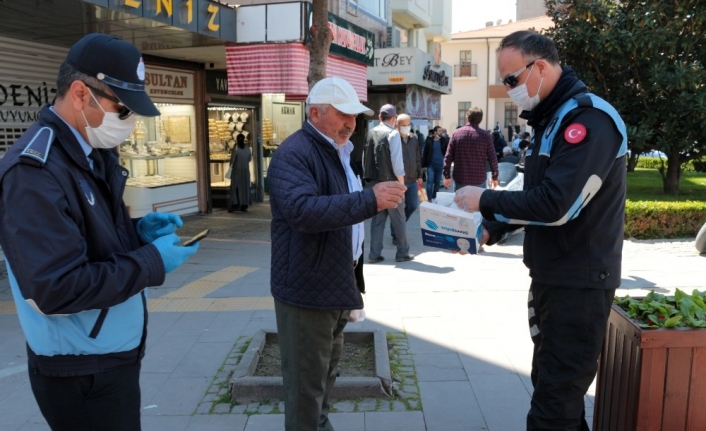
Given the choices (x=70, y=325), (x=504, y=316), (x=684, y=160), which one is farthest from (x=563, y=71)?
(x=684, y=160)

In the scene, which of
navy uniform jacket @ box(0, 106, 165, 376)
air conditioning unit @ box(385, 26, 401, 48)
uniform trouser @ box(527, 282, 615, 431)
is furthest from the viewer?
air conditioning unit @ box(385, 26, 401, 48)

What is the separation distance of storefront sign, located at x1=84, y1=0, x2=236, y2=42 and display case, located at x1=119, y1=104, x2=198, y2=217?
3.02m

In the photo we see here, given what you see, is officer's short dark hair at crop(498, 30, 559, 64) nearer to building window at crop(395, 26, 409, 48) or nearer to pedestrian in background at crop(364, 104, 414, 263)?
pedestrian in background at crop(364, 104, 414, 263)

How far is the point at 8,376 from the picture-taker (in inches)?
183

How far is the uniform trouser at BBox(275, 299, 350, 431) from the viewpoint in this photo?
9.55 feet

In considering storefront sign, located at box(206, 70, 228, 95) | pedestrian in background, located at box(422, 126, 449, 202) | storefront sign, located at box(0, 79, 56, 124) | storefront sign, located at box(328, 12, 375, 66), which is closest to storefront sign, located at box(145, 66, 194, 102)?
storefront sign, located at box(206, 70, 228, 95)

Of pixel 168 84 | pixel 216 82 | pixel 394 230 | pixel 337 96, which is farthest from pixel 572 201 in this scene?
pixel 216 82

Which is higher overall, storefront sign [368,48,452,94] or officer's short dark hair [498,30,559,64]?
storefront sign [368,48,452,94]

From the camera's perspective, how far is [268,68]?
31.7 feet

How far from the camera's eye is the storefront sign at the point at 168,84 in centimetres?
1148

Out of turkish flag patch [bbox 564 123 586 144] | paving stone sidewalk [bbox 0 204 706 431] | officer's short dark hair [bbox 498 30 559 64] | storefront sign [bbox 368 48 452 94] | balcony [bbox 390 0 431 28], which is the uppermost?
balcony [bbox 390 0 431 28]

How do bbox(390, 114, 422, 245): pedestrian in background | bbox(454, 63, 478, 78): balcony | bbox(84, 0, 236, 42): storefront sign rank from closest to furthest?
bbox(84, 0, 236, 42): storefront sign, bbox(390, 114, 422, 245): pedestrian in background, bbox(454, 63, 478, 78): balcony

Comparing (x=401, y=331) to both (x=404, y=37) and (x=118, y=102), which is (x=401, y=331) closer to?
(x=118, y=102)

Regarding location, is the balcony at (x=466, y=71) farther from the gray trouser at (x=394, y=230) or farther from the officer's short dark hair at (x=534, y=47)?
the officer's short dark hair at (x=534, y=47)
